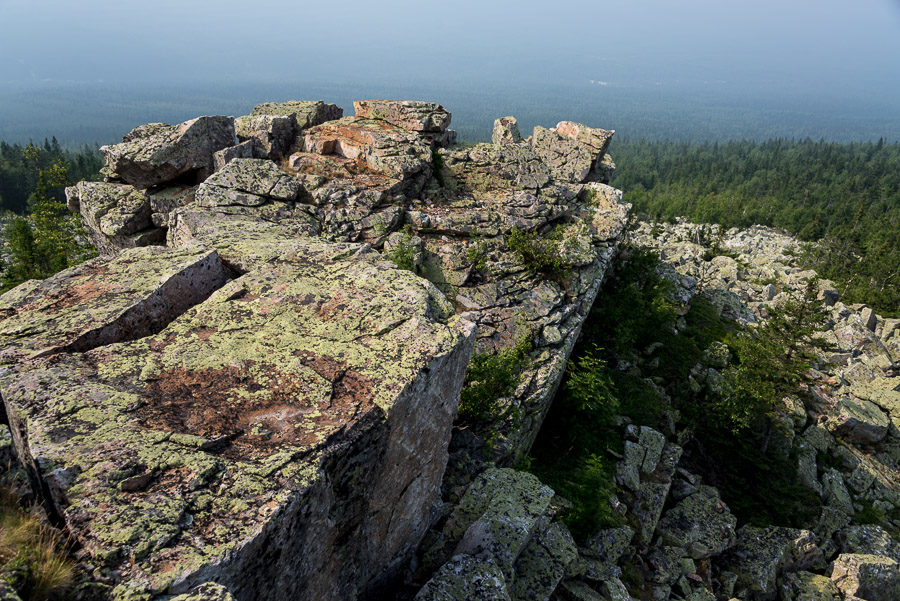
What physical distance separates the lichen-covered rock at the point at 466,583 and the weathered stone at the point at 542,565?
1.50 meters

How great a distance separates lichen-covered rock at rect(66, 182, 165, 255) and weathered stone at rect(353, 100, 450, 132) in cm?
1181

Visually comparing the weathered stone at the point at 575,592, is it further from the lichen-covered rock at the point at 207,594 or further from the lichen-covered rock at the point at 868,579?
the lichen-covered rock at the point at 868,579

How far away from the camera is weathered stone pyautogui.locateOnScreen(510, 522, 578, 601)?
9.90 m

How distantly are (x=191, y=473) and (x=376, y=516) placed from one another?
335cm

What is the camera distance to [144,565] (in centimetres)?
504

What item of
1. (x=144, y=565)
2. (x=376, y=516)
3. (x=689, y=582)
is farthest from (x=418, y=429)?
(x=689, y=582)

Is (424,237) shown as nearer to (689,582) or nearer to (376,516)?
(376,516)

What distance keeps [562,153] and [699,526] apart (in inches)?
1070

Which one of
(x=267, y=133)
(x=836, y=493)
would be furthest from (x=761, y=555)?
(x=267, y=133)

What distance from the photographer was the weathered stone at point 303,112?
2428cm

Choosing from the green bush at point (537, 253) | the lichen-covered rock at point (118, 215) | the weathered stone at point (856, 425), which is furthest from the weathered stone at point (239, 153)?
the weathered stone at point (856, 425)

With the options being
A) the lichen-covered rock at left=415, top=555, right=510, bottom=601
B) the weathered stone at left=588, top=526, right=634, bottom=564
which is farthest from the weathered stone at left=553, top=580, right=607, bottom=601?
the lichen-covered rock at left=415, top=555, right=510, bottom=601

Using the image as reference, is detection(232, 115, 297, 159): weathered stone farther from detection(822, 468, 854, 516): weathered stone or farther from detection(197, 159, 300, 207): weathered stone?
detection(822, 468, 854, 516): weathered stone

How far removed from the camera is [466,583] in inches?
331
